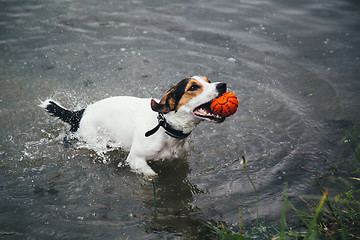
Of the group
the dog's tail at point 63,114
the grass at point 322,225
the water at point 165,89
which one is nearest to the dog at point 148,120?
the dog's tail at point 63,114

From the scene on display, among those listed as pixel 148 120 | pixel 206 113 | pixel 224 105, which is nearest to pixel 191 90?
pixel 206 113

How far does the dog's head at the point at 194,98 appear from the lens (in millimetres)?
3790

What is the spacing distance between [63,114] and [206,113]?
2.38 metres

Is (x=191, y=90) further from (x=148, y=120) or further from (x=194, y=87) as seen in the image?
(x=148, y=120)

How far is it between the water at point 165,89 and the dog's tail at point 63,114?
18.0 inches

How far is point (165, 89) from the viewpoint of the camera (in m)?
6.88

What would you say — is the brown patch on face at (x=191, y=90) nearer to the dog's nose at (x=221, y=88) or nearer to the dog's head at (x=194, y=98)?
the dog's head at (x=194, y=98)

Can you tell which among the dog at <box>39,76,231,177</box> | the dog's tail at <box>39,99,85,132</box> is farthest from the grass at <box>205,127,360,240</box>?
the dog's tail at <box>39,99,85,132</box>

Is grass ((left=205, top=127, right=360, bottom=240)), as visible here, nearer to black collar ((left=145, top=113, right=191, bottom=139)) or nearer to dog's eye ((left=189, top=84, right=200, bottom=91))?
black collar ((left=145, top=113, right=191, bottom=139))

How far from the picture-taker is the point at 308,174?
4738 mm

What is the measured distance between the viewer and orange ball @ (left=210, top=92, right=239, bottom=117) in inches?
146

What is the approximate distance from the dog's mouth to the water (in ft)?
3.92

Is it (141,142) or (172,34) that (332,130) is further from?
(172,34)

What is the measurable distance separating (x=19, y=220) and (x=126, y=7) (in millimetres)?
7542
